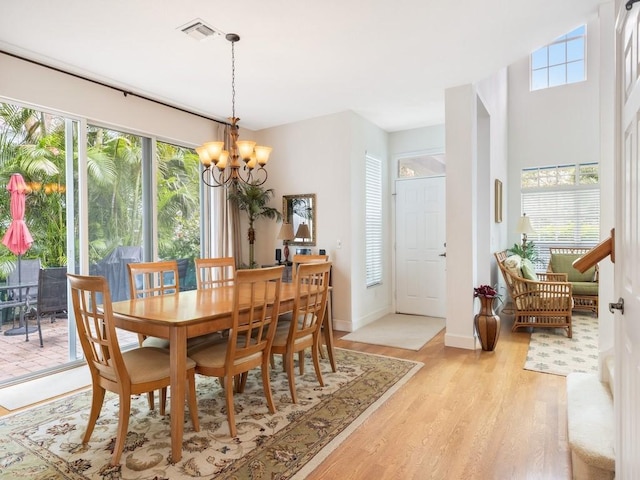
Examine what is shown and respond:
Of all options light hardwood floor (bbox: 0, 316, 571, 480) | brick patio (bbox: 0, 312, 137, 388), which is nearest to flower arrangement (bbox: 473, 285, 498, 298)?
light hardwood floor (bbox: 0, 316, 571, 480)

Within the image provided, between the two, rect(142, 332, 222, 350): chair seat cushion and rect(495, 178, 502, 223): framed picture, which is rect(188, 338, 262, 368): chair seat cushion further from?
rect(495, 178, 502, 223): framed picture

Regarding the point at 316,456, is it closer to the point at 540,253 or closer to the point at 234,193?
the point at 234,193

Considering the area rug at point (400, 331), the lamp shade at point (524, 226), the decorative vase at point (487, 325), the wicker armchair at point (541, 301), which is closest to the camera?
the decorative vase at point (487, 325)

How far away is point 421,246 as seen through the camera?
5680mm

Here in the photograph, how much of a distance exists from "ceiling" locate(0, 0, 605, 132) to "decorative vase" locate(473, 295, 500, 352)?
232 centimetres

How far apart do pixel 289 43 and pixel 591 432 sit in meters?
3.28

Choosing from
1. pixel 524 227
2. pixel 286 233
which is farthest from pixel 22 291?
pixel 524 227

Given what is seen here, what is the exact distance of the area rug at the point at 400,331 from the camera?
4.34 meters

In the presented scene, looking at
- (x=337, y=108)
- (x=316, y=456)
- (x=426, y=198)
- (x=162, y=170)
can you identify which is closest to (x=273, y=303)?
(x=316, y=456)

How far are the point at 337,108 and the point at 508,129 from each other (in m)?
4.02

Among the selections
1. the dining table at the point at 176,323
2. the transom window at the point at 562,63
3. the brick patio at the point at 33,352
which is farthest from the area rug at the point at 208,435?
the transom window at the point at 562,63

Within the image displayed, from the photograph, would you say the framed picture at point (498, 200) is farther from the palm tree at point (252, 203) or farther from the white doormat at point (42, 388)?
the white doormat at point (42, 388)

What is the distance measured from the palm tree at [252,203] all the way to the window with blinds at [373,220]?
127 centimetres

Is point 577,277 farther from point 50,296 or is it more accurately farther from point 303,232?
point 50,296
